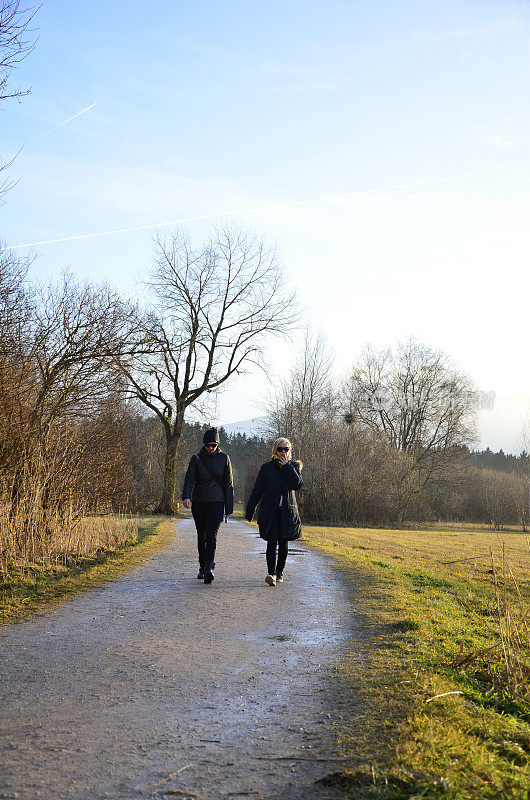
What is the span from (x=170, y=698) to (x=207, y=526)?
5.82m

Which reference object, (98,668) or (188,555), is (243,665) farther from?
(188,555)

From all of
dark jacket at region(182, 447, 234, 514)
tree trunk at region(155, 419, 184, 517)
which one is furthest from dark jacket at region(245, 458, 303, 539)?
tree trunk at region(155, 419, 184, 517)

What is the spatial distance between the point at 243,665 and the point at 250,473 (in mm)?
53903

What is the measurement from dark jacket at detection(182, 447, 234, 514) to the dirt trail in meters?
1.95

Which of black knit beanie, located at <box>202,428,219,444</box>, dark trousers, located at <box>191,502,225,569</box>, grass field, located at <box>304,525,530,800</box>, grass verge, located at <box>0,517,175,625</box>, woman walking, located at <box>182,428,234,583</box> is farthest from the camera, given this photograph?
black knit beanie, located at <box>202,428,219,444</box>

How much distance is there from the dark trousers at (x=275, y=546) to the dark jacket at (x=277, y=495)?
0.05 metres

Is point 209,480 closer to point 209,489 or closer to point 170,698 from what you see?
point 209,489

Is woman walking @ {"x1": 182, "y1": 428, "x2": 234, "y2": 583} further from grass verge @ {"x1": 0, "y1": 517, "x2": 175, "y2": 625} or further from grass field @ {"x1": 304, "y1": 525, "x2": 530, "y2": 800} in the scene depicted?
grass field @ {"x1": 304, "y1": 525, "x2": 530, "y2": 800}

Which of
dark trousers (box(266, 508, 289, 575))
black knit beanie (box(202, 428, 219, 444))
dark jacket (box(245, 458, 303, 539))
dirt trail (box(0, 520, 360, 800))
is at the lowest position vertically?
dirt trail (box(0, 520, 360, 800))

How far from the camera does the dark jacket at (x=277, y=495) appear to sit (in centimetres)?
1043

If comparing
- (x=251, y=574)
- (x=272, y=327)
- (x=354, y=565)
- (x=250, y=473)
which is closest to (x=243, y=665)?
(x=251, y=574)

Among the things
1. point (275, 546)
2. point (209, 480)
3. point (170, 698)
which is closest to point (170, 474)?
point (209, 480)

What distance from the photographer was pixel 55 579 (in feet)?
32.7

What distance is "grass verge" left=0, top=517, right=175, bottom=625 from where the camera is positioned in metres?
8.05
